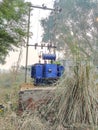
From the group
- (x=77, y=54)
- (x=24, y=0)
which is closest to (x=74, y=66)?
(x=77, y=54)

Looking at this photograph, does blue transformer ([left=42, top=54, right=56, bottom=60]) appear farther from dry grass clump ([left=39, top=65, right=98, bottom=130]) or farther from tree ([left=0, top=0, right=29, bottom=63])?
tree ([left=0, top=0, right=29, bottom=63])

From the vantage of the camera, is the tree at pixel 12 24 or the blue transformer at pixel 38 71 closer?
the blue transformer at pixel 38 71

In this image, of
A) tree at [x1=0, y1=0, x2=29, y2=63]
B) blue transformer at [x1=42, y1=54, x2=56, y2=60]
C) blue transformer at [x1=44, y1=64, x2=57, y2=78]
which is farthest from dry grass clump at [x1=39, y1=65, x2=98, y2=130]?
tree at [x1=0, y1=0, x2=29, y2=63]

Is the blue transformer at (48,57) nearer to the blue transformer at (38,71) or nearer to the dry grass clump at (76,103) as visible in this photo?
the blue transformer at (38,71)

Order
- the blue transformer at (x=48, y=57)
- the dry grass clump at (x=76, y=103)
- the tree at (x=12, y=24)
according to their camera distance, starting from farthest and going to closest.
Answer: the tree at (x=12, y=24)
the blue transformer at (x=48, y=57)
the dry grass clump at (x=76, y=103)

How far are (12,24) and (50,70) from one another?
541cm

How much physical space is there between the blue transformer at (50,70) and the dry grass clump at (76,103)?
198 centimetres

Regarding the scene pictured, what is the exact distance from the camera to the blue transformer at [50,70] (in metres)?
6.57

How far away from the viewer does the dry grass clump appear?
13.9 ft

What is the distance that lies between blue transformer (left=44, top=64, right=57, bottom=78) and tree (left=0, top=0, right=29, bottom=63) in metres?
4.50

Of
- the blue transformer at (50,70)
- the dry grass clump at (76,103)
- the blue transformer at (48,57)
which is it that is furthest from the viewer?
the blue transformer at (48,57)

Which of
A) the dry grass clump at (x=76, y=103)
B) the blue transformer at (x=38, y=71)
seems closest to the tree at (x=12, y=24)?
the blue transformer at (x=38, y=71)

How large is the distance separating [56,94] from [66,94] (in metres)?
0.15

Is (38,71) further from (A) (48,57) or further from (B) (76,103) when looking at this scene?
(B) (76,103)
